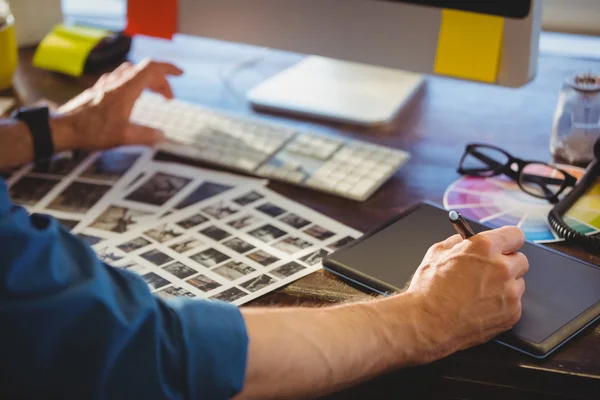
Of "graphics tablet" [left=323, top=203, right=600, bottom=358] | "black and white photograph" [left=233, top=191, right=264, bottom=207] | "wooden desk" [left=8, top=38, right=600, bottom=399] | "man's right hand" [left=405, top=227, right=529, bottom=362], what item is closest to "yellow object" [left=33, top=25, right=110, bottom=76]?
"wooden desk" [left=8, top=38, right=600, bottom=399]

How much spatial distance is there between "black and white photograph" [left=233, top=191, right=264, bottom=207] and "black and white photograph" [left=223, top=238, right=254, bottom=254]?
0.32ft

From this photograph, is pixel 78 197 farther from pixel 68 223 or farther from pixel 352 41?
pixel 352 41

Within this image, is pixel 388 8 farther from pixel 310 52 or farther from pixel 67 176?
pixel 67 176

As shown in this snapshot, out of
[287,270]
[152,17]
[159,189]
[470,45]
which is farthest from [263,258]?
[152,17]

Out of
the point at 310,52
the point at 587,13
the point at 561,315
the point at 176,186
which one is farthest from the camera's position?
the point at 587,13

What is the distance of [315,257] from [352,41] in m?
0.45

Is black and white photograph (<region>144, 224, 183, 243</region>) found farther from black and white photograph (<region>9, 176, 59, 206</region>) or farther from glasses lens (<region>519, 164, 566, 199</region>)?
glasses lens (<region>519, 164, 566, 199</region>)

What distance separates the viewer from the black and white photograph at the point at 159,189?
1.08 m

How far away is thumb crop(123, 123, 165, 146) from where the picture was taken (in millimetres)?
1213

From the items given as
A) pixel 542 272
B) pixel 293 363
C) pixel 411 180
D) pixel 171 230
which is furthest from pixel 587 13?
pixel 293 363

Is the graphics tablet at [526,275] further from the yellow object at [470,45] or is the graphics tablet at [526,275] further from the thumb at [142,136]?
the thumb at [142,136]

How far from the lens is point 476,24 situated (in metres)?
1.14

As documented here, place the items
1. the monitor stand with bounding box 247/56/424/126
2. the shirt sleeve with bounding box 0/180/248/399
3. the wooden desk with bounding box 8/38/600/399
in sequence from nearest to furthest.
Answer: the shirt sleeve with bounding box 0/180/248/399 → the wooden desk with bounding box 8/38/600/399 → the monitor stand with bounding box 247/56/424/126

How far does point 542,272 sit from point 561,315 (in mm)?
80
